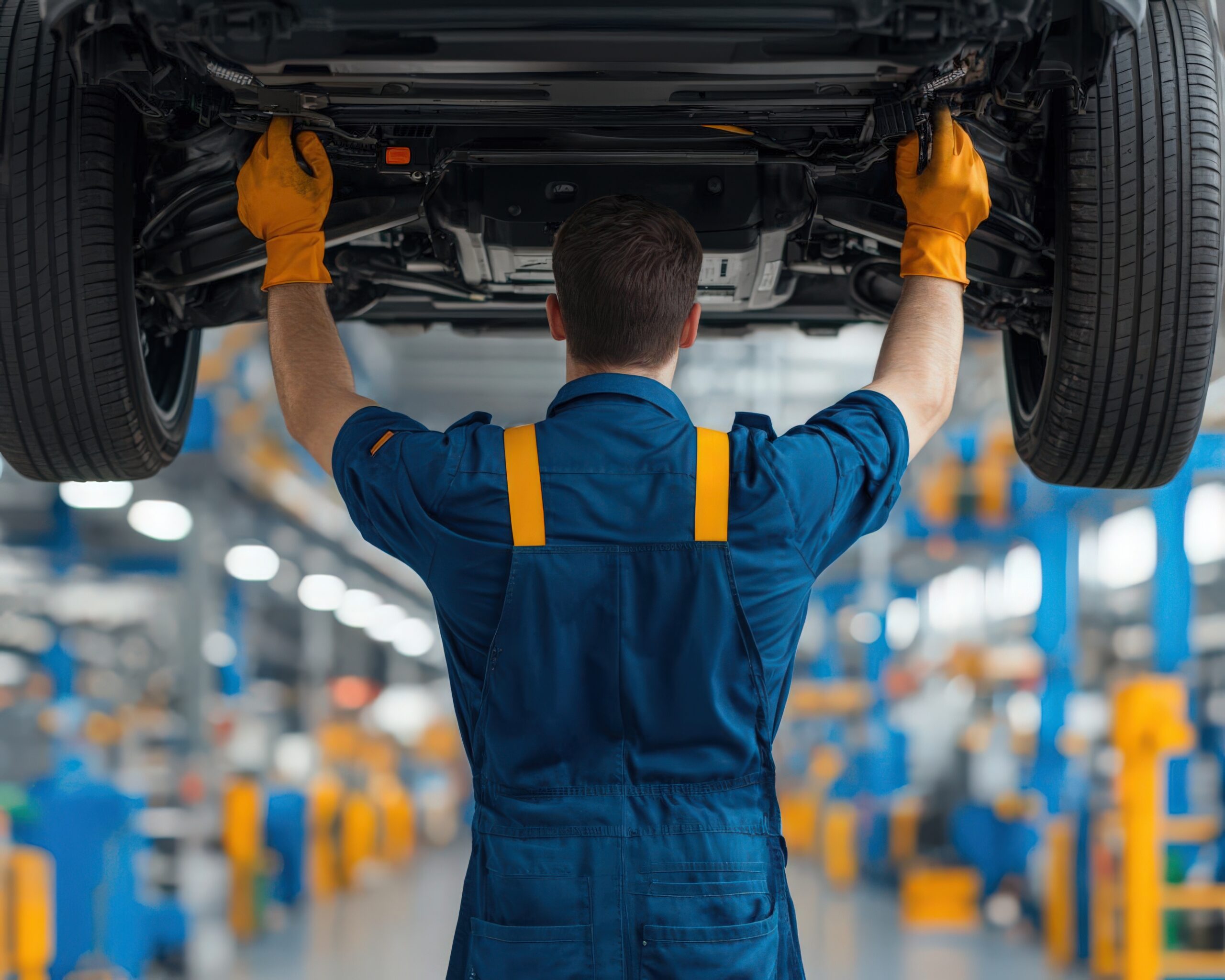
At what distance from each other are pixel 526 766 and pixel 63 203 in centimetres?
139

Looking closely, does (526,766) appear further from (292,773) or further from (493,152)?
(292,773)

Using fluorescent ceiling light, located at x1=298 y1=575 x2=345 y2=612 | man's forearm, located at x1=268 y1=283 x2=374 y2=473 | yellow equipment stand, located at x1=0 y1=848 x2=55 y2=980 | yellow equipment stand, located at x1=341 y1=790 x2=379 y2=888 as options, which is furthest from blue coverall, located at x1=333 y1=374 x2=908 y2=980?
fluorescent ceiling light, located at x1=298 y1=575 x2=345 y2=612

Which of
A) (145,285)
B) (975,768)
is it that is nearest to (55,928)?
(145,285)

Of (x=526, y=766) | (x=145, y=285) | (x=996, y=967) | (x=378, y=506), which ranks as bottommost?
(x=996, y=967)

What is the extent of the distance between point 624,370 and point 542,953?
772 millimetres

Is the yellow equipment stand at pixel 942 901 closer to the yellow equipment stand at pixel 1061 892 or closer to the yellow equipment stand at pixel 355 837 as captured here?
the yellow equipment stand at pixel 1061 892

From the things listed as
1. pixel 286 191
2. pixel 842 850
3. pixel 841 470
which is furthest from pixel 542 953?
pixel 842 850

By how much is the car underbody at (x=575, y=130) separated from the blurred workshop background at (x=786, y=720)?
75cm

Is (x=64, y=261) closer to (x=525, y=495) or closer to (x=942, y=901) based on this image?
(x=525, y=495)

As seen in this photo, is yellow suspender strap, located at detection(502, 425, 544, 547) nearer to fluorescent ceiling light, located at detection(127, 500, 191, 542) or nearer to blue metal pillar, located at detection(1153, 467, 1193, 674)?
blue metal pillar, located at detection(1153, 467, 1193, 674)

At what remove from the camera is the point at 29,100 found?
2342 mm

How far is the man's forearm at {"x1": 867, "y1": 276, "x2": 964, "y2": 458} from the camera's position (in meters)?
1.94

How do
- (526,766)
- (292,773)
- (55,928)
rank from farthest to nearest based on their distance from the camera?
1. (292,773)
2. (55,928)
3. (526,766)

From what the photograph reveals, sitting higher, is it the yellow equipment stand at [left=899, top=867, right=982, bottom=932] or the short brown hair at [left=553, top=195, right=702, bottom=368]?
the short brown hair at [left=553, top=195, right=702, bottom=368]
